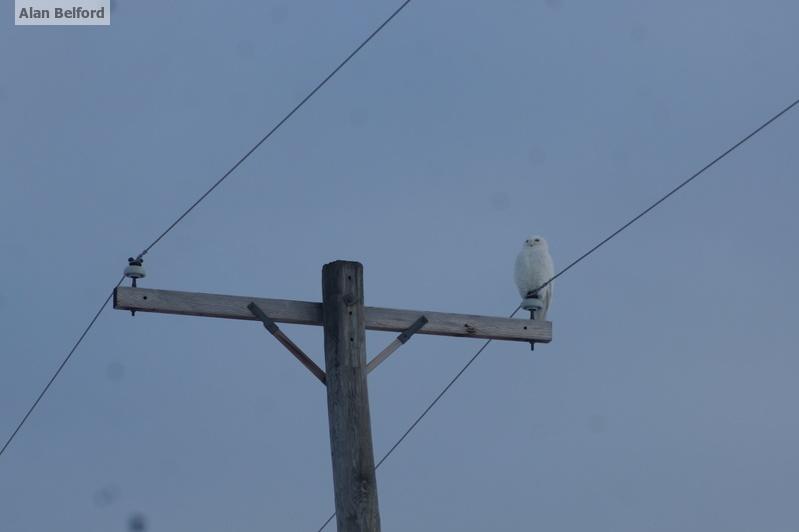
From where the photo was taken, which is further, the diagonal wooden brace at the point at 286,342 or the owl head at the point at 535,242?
the owl head at the point at 535,242

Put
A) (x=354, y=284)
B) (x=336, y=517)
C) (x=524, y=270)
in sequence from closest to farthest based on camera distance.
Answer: (x=336, y=517)
(x=354, y=284)
(x=524, y=270)

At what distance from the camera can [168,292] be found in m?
8.90

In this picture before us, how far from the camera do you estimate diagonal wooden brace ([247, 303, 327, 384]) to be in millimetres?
8953

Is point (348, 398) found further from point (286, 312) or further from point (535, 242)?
point (535, 242)

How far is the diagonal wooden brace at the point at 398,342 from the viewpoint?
29.5 ft

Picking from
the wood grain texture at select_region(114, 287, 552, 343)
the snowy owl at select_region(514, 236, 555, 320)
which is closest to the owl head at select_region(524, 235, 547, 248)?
the snowy owl at select_region(514, 236, 555, 320)

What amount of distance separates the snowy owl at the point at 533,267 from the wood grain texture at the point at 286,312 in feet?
6.70

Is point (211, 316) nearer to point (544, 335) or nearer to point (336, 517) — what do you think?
point (336, 517)

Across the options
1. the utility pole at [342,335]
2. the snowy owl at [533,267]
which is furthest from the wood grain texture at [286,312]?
the snowy owl at [533,267]

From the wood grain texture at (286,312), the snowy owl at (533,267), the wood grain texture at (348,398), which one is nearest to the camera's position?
the wood grain texture at (348,398)

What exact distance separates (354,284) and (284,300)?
47 cm

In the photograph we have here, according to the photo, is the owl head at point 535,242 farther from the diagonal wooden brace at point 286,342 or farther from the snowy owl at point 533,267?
the diagonal wooden brace at point 286,342

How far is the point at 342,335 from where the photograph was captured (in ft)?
29.2

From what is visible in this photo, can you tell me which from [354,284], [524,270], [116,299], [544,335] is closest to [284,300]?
[354,284]
